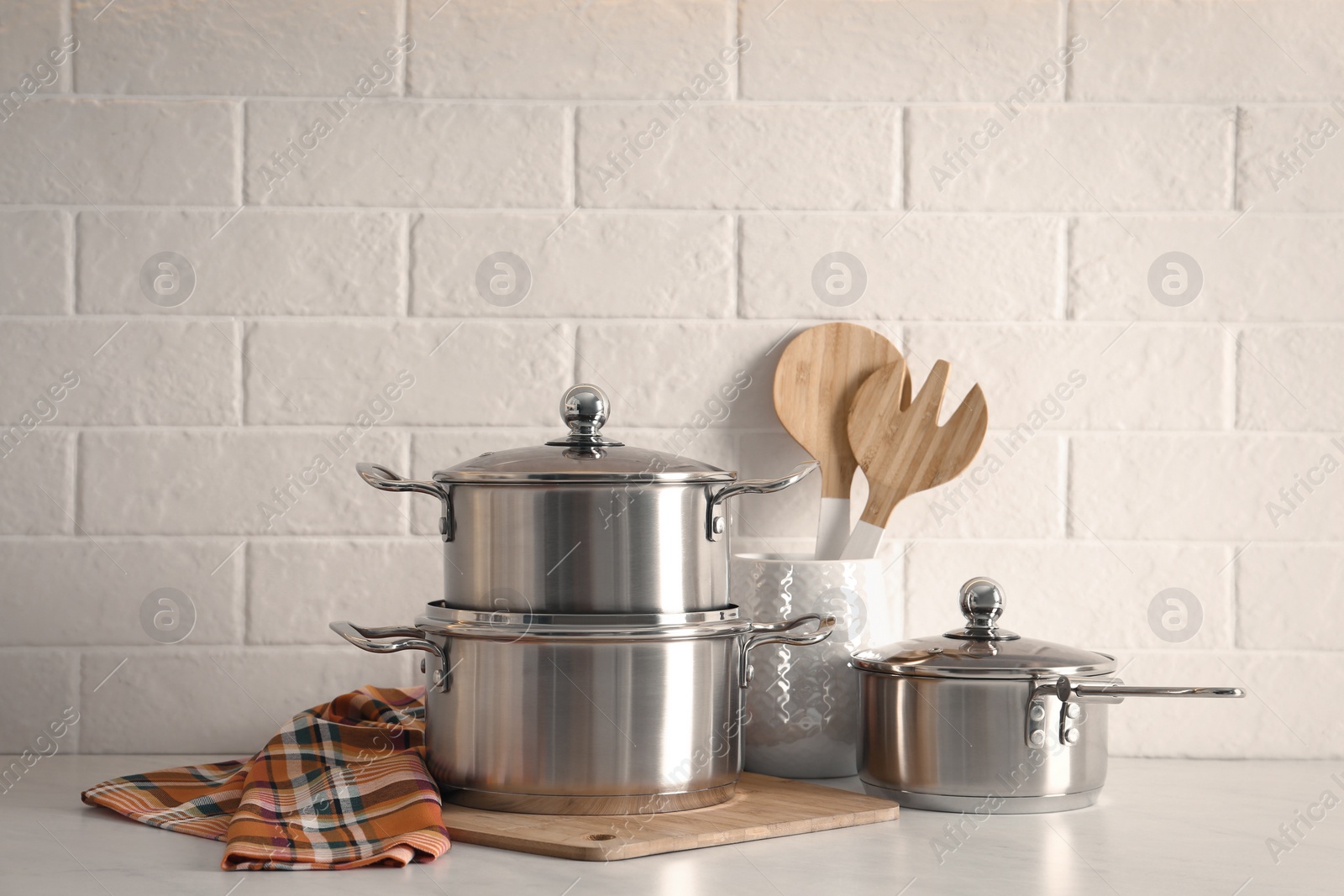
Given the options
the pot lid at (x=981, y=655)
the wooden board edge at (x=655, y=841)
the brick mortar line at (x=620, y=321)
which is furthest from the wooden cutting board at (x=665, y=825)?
the brick mortar line at (x=620, y=321)

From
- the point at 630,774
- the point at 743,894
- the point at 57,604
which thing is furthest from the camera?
the point at 57,604

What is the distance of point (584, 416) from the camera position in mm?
949

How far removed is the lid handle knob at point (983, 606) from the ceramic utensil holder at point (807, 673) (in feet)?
0.34

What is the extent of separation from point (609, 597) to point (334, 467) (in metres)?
0.41

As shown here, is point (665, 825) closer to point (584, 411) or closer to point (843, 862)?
point (843, 862)

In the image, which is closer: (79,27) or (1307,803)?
(1307,803)

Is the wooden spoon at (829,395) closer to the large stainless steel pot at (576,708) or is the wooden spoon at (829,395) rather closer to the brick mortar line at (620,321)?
the brick mortar line at (620,321)

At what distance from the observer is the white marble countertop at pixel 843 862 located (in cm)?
76

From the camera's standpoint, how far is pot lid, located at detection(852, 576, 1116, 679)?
946 millimetres

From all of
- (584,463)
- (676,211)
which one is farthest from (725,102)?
(584,463)

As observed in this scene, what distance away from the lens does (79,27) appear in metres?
1.20

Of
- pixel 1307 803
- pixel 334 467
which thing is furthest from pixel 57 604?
pixel 1307 803

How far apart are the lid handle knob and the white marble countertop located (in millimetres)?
143

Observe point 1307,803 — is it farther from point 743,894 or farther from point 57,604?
point 57,604
